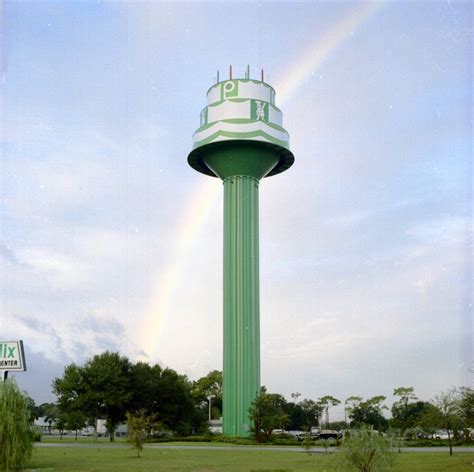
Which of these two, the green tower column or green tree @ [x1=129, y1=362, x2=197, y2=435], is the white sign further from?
green tree @ [x1=129, y1=362, x2=197, y2=435]

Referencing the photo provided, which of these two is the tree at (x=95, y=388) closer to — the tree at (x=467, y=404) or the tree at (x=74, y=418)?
the tree at (x=74, y=418)

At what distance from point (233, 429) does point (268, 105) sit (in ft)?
102

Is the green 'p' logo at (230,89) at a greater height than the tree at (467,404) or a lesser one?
greater

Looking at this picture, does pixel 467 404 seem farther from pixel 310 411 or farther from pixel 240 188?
pixel 310 411

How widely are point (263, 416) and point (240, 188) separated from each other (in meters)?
21.7

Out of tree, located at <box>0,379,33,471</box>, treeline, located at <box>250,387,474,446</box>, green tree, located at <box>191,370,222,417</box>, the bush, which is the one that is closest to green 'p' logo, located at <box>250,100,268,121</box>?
treeline, located at <box>250,387,474,446</box>

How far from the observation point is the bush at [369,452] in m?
18.2

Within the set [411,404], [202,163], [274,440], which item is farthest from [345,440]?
[411,404]

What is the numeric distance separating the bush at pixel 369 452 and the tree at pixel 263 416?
120 ft

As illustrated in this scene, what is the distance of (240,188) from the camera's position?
64.8 meters

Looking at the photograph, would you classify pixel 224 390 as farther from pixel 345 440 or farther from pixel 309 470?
pixel 345 440

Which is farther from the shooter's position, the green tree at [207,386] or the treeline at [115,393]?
the green tree at [207,386]

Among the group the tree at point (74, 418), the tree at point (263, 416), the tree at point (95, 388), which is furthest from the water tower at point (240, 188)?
the tree at point (74, 418)

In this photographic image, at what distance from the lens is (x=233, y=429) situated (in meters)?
59.8
